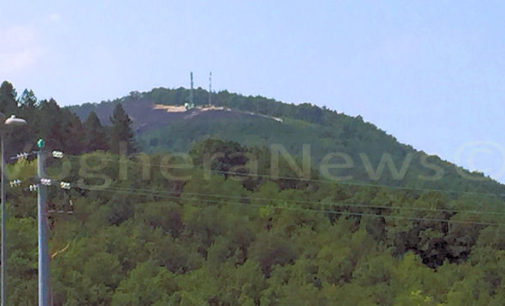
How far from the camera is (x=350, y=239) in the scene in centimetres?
9500

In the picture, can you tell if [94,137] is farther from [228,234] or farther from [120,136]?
[228,234]

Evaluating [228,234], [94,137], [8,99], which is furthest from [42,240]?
[8,99]

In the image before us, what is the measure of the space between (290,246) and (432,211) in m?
11.9

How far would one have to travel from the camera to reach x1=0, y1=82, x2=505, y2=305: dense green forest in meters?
77.0

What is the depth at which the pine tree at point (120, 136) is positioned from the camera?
117250 millimetres

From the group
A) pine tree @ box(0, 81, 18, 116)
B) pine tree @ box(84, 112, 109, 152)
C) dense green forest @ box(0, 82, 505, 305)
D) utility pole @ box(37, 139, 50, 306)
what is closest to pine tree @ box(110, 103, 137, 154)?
dense green forest @ box(0, 82, 505, 305)

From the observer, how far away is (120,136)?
400 ft

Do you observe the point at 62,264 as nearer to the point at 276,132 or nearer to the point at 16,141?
the point at 16,141

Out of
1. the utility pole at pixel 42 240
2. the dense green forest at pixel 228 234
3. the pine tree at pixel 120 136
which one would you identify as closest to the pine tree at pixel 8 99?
the dense green forest at pixel 228 234

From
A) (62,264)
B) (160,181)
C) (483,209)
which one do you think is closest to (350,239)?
(483,209)

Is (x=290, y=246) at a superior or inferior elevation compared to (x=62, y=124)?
inferior

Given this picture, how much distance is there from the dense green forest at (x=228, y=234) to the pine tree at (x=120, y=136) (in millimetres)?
1594

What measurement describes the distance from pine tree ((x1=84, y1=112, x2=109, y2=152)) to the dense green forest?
22 centimetres

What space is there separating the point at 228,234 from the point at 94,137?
2081 centimetres
